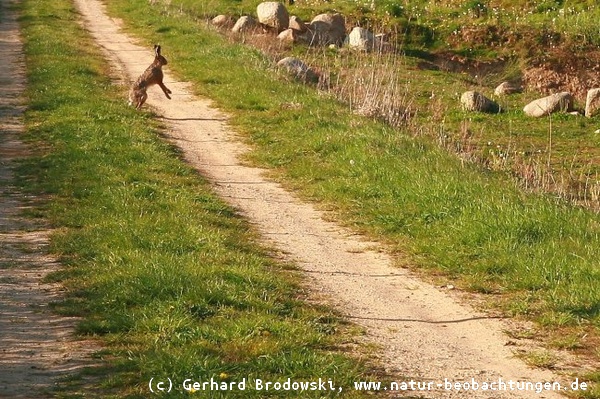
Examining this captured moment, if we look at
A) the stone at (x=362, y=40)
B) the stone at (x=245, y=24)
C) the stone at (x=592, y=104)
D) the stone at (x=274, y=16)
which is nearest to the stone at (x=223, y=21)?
the stone at (x=245, y=24)

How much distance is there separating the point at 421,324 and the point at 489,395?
1.37 m

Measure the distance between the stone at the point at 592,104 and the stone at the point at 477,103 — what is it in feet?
5.75

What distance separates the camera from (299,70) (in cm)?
2078

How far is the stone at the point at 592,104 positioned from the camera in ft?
69.2

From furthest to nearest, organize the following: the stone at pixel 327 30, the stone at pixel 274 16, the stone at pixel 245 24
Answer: the stone at pixel 274 16 → the stone at pixel 245 24 → the stone at pixel 327 30

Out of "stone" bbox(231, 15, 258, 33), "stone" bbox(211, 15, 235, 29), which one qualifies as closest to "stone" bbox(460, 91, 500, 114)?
"stone" bbox(231, 15, 258, 33)

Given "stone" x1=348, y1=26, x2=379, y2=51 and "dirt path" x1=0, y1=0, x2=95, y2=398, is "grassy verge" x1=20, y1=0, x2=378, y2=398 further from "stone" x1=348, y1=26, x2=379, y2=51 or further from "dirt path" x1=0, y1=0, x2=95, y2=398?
"stone" x1=348, y1=26, x2=379, y2=51

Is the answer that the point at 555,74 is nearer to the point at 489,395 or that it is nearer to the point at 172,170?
the point at 172,170

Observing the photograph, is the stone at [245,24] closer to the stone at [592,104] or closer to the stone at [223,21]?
the stone at [223,21]

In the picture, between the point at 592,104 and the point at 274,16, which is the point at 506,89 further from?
the point at 274,16

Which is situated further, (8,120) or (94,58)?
(94,58)

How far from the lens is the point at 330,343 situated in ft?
24.1

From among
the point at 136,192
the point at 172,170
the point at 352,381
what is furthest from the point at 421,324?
the point at 172,170

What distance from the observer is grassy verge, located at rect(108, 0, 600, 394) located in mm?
8477
